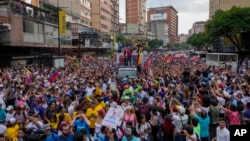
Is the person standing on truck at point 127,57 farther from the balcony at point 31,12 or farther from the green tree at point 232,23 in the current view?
the green tree at point 232,23

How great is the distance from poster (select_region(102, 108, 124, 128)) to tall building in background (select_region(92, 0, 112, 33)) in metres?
85.3

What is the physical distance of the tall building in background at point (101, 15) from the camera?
92875mm

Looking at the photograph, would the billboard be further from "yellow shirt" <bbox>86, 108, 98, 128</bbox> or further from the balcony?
"yellow shirt" <bbox>86, 108, 98, 128</bbox>

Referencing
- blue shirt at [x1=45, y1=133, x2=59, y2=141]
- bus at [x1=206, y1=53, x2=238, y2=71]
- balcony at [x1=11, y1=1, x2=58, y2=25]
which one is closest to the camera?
blue shirt at [x1=45, y1=133, x2=59, y2=141]

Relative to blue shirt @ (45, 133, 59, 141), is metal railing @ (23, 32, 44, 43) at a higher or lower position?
higher

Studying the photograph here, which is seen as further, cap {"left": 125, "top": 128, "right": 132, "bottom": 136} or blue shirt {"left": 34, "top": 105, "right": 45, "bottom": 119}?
blue shirt {"left": 34, "top": 105, "right": 45, "bottom": 119}

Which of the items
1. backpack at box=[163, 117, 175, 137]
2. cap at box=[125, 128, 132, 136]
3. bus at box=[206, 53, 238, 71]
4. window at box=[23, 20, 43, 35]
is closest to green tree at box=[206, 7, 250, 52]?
bus at box=[206, 53, 238, 71]

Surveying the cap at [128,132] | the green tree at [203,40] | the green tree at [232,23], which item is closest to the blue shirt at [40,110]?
the cap at [128,132]

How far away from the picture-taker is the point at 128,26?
158375 millimetres

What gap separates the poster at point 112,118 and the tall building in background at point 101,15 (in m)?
85.3

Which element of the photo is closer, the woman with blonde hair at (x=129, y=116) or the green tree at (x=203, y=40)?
the woman with blonde hair at (x=129, y=116)

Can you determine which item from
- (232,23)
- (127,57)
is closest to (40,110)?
(127,57)

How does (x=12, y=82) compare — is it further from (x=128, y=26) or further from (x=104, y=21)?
(x=128, y=26)

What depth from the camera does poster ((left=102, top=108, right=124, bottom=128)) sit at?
793 cm
